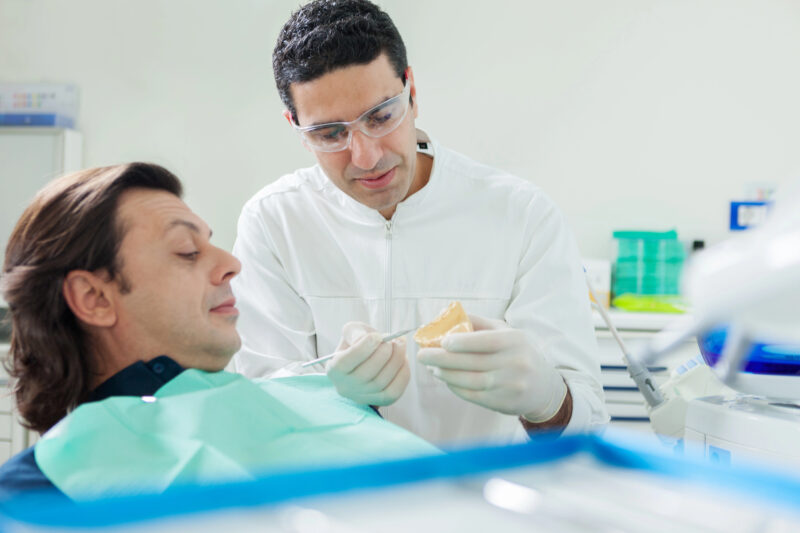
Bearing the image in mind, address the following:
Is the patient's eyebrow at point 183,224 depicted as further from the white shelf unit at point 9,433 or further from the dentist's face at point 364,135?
the white shelf unit at point 9,433

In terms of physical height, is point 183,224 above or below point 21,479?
above

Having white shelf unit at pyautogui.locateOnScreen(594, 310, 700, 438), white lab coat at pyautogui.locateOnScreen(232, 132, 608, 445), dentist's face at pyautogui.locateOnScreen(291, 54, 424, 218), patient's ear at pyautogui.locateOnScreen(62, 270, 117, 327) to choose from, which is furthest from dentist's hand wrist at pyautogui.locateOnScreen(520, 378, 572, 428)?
white shelf unit at pyautogui.locateOnScreen(594, 310, 700, 438)

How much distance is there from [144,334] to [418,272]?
2.31ft

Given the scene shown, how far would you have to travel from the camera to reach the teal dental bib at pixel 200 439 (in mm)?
938

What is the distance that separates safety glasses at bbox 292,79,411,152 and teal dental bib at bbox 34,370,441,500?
580mm

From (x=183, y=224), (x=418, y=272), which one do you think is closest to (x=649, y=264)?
(x=418, y=272)

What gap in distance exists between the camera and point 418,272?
1810mm

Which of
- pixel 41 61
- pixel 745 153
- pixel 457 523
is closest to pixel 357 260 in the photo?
pixel 457 523

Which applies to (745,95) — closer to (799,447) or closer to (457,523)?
(799,447)

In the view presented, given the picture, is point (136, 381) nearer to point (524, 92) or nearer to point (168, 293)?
point (168, 293)

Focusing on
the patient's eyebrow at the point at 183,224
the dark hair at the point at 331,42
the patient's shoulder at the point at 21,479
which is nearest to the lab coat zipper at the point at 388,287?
the dark hair at the point at 331,42

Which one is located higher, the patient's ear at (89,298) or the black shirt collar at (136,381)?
the patient's ear at (89,298)

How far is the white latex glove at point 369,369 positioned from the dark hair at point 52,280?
1.46 feet

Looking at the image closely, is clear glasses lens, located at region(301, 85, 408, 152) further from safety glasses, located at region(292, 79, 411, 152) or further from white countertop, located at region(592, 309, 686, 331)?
white countertop, located at region(592, 309, 686, 331)
